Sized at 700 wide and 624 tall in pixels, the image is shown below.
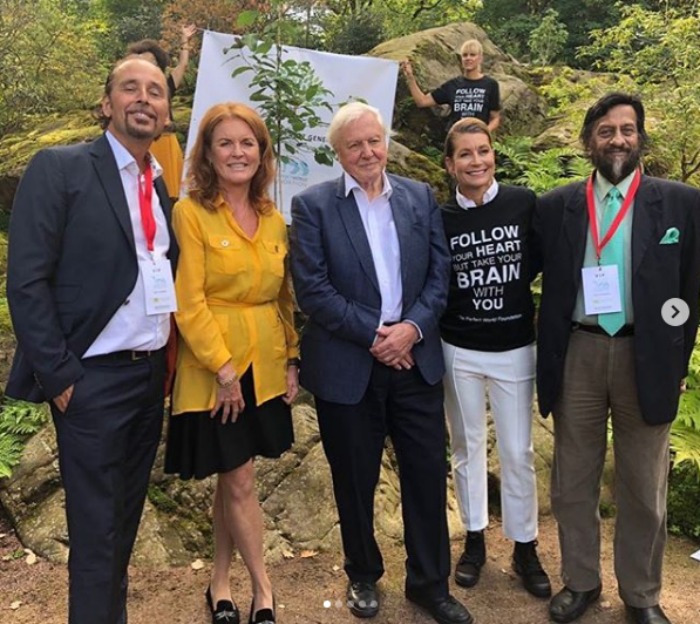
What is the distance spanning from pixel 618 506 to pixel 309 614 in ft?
5.46

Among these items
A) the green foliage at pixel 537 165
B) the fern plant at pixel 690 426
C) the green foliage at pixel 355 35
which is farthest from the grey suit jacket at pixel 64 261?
the green foliage at pixel 355 35

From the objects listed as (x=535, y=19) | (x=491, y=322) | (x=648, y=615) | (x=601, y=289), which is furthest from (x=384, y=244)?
(x=535, y=19)

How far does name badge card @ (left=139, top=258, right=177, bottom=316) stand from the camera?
2.65m

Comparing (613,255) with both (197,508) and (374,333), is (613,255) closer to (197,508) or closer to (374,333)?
(374,333)

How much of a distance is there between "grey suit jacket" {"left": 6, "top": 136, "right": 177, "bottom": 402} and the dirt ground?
1543 millimetres

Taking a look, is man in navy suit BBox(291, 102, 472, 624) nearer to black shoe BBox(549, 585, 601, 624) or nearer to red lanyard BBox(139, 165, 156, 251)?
black shoe BBox(549, 585, 601, 624)

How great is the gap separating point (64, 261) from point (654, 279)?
2.47m

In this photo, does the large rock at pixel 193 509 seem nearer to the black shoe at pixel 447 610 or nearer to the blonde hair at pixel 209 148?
the black shoe at pixel 447 610

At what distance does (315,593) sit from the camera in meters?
3.61

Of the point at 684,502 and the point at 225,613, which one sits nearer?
the point at 225,613

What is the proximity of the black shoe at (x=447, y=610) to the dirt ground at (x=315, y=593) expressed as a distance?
6 cm

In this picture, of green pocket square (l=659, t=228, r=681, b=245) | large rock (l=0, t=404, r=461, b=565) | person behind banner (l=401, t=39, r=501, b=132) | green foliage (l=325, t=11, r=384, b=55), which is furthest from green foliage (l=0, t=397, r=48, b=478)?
green foliage (l=325, t=11, r=384, b=55)

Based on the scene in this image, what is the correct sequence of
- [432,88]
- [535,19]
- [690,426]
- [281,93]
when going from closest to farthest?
[690,426]
[281,93]
[432,88]
[535,19]

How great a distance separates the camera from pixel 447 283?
320 cm
